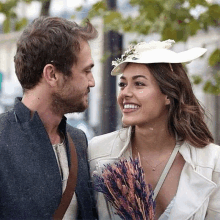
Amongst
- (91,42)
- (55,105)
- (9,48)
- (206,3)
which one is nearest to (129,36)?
(206,3)

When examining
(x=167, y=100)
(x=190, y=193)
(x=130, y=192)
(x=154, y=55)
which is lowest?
(x=190, y=193)

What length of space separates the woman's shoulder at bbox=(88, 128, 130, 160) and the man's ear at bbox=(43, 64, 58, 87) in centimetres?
63

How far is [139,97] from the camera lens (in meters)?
3.11

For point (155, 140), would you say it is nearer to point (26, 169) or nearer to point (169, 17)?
point (26, 169)

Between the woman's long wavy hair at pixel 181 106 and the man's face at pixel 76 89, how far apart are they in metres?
0.43

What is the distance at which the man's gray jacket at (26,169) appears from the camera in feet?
8.75

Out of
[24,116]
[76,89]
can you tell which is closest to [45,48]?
[76,89]

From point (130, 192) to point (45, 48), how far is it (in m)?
0.96

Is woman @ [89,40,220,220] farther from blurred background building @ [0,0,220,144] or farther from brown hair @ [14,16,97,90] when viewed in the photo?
blurred background building @ [0,0,220,144]

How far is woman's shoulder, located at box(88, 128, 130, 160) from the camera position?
3305 millimetres

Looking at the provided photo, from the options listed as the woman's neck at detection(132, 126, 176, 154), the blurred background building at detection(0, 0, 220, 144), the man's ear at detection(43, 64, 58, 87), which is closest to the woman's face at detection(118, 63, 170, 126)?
the woman's neck at detection(132, 126, 176, 154)

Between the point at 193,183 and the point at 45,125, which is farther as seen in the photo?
the point at 193,183

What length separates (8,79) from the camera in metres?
5.01

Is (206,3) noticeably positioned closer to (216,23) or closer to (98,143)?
(216,23)
